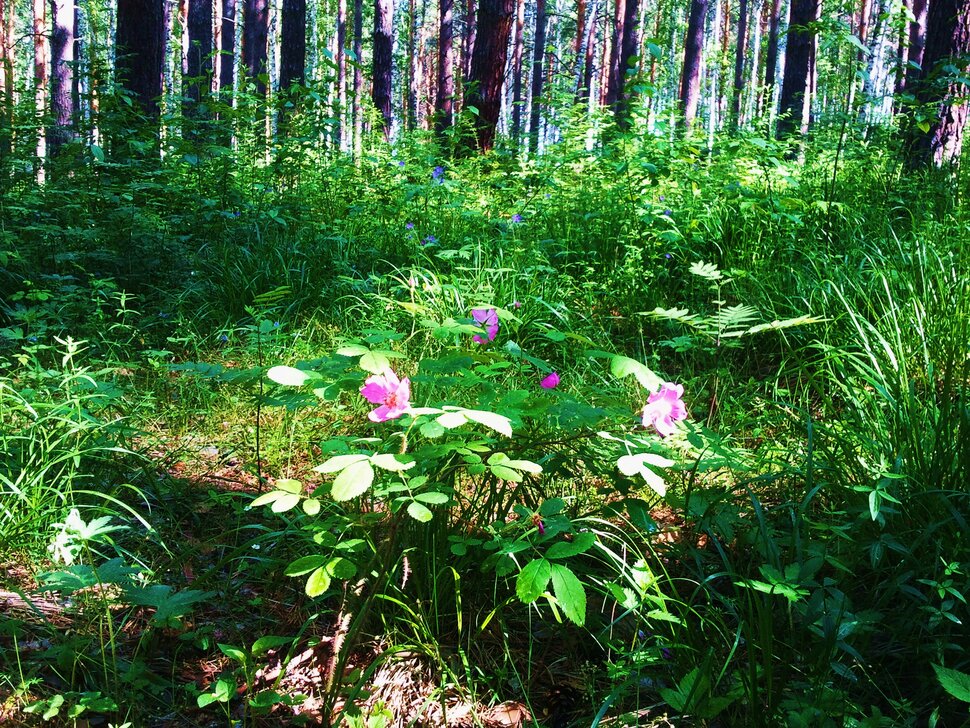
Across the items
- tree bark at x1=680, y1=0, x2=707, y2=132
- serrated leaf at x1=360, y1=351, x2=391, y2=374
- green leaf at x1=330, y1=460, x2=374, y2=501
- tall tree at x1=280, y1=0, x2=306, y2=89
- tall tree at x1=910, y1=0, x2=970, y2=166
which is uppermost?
tree bark at x1=680, y1=0, x2=707, y2=132

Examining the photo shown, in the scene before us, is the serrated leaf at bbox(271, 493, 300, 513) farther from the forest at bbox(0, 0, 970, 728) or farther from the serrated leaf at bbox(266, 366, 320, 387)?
the serrated leaf at bbox(266, 366, 320, 387)

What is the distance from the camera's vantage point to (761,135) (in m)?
5.30

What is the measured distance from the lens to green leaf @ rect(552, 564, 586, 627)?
115 cm

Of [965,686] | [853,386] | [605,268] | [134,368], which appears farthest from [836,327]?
[134,368]

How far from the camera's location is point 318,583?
4.12 feet

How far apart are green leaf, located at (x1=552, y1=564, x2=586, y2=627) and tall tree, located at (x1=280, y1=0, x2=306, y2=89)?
9876mm

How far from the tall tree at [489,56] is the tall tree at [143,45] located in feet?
10.2

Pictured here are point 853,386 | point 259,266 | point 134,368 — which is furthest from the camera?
point 259,266

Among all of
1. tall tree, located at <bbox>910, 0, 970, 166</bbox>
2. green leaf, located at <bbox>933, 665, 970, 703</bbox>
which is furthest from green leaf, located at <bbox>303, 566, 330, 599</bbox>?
tall tree, located at <bbox>910, 0, 970, 166</bbox>

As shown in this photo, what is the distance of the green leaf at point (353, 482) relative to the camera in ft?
3.44

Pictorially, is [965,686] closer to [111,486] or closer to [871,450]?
[871,450]

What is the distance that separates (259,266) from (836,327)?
2.80 metres

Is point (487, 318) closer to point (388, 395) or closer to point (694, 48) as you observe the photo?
point (388, 395)

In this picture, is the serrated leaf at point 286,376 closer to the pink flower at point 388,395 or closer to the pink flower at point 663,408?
the pink flower at point 388,395
